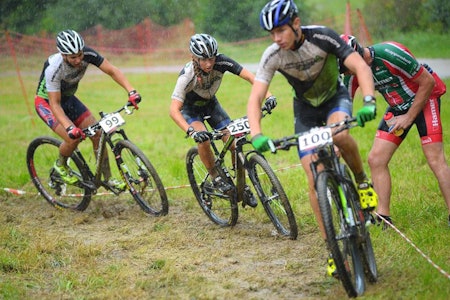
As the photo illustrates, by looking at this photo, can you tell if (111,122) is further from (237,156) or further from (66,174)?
(237,156)

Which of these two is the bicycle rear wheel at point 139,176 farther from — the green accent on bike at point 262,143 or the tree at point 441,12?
the tree at point 441,12

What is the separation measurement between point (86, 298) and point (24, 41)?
76.2 feet

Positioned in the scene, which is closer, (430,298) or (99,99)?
(430,298)

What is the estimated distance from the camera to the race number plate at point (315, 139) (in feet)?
16.7

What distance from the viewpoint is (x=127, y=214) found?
28.4ft

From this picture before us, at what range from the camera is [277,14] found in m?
5.30

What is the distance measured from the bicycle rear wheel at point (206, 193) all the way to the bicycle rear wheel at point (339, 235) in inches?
108

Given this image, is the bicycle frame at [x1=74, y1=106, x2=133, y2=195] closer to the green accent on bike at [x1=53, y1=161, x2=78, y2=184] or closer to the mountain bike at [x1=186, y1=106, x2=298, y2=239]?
the green accent on bike at [x1=53, y1=161, x2=78, y2=184]

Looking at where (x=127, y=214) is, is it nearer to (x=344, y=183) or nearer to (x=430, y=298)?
(x=344, y=183)

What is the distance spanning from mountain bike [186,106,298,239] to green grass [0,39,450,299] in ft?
0.64

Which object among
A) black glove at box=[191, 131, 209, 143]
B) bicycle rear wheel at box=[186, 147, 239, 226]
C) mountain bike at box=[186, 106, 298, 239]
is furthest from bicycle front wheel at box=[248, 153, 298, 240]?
bicycle rear wheel at box=[186, 147, 239, 226]

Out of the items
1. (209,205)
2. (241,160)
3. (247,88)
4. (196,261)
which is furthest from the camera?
(247,88)

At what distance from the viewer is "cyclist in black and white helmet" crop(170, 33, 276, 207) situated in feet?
23.2

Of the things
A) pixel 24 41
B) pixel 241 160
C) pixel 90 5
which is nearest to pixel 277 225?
pixel 241 160
